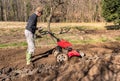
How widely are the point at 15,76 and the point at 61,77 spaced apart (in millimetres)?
1582

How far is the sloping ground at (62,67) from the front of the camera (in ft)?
27.0

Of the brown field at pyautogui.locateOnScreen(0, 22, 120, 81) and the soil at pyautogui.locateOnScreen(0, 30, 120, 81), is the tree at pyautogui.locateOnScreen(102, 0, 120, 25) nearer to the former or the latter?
the brown field at pyautogui.locateOnScreen(0, 22, 120, 81)

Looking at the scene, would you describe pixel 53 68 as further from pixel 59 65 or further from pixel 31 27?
pixel 31 27

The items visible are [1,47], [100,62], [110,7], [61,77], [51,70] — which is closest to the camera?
[61,77]

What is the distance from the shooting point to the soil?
8.23 meters

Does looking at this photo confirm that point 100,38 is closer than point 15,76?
No

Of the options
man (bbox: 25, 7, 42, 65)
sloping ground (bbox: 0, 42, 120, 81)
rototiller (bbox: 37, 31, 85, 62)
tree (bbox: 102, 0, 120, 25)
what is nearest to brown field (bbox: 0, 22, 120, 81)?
sloping ground (bbox: 0, 42, 120, 81)

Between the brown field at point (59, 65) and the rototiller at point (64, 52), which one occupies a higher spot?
the rototiller at point (64, 52)

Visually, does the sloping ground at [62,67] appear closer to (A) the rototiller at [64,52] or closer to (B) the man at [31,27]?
(A) the rototiller at [64,52]

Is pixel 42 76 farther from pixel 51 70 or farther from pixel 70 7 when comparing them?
pixel 70 7

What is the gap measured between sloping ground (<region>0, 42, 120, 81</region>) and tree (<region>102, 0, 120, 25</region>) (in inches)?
315

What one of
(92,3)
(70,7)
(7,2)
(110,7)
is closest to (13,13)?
(7,2)

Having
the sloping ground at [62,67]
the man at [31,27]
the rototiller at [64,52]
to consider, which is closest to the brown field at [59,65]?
the sloping ground at [62,67]

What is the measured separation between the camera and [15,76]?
8414 mm
